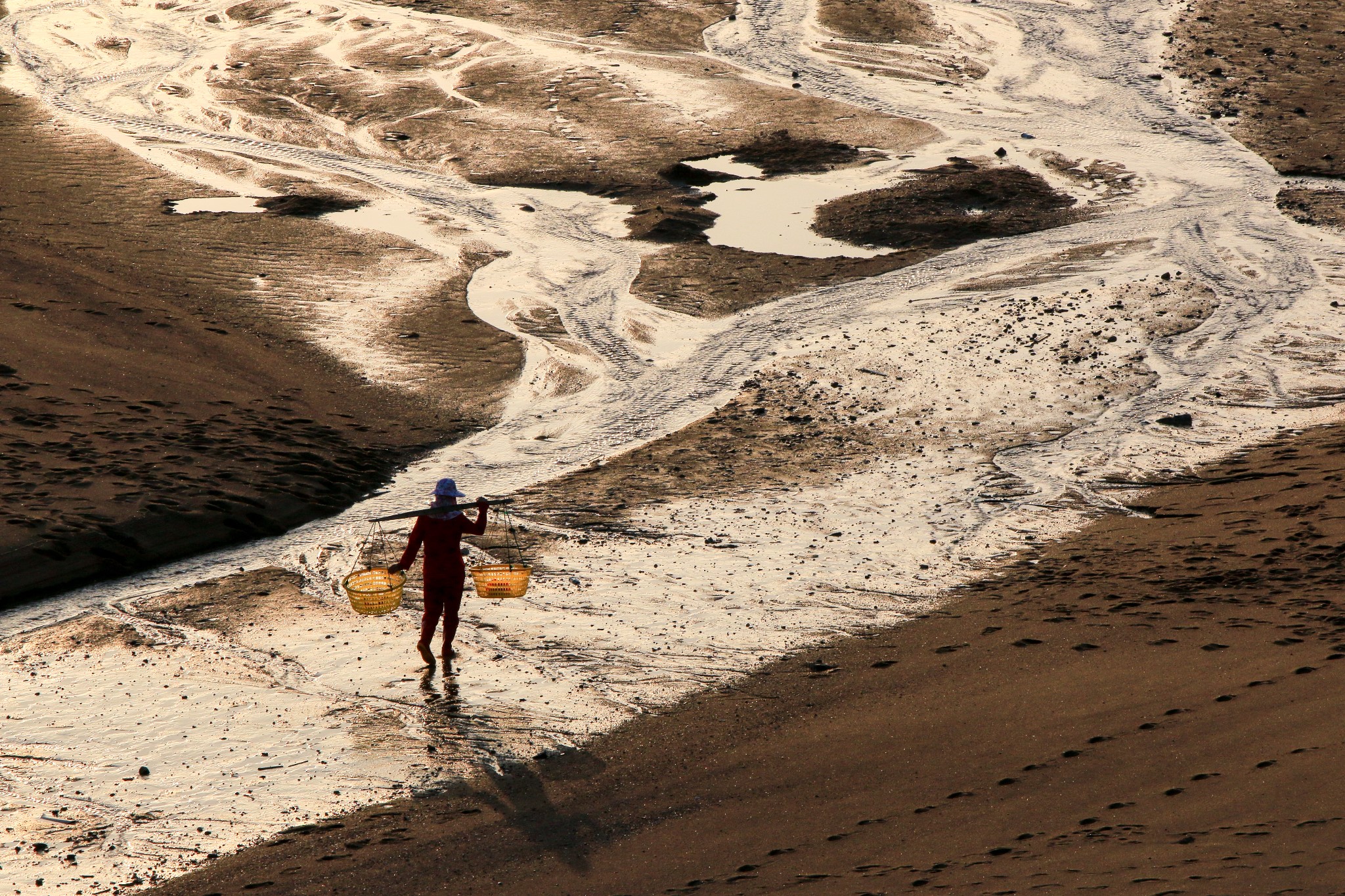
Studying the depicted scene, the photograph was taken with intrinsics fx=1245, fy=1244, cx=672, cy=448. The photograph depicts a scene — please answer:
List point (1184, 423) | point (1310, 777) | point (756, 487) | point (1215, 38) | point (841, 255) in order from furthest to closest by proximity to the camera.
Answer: point (1215, 38) → point (841, 255) → point (1184, 423) → point (756, 487) → point (1310, 777)

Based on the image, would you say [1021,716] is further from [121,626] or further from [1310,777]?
[121,626]

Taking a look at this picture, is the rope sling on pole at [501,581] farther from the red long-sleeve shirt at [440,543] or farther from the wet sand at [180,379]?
the wet sand at [180,379]

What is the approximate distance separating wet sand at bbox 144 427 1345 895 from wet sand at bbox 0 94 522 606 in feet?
19.2

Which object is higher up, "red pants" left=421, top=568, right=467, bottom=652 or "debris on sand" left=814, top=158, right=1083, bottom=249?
"debris on sand" left=814, top=158, right=1083, bottom=249

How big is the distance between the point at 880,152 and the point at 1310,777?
19.1 m

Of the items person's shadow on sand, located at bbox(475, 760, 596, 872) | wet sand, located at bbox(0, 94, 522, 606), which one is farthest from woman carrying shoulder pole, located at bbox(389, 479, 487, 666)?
wet sand, located at bbox(0, 94, 522, 606)

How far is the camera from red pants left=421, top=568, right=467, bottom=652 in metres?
9.73

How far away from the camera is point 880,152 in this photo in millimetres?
24203

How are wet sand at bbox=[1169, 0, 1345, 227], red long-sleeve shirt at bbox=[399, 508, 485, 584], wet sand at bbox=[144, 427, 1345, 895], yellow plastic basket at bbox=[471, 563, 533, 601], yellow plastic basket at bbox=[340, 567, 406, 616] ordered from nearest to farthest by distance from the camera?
wet sand at bbox=[144, 427, 1345, 895] → yellow plastic basket at bbox=[340, 567, 406, 616] → red long-sleeve shirt at bbox=[399, 508, 485, 584] → yellow plastic basket at bbox=[471, 563, 533, 601] → wet sand at bbox=[1169, 0, 1345, 227]

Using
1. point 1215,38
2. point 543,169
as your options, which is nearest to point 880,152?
point 543,169

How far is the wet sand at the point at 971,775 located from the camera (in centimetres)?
657

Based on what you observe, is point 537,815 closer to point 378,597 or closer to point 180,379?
point 378,597

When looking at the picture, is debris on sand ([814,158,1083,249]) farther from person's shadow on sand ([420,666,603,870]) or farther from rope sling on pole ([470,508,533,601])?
person's shadow on sand ([420,666,603,870])

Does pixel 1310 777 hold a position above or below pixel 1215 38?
below
